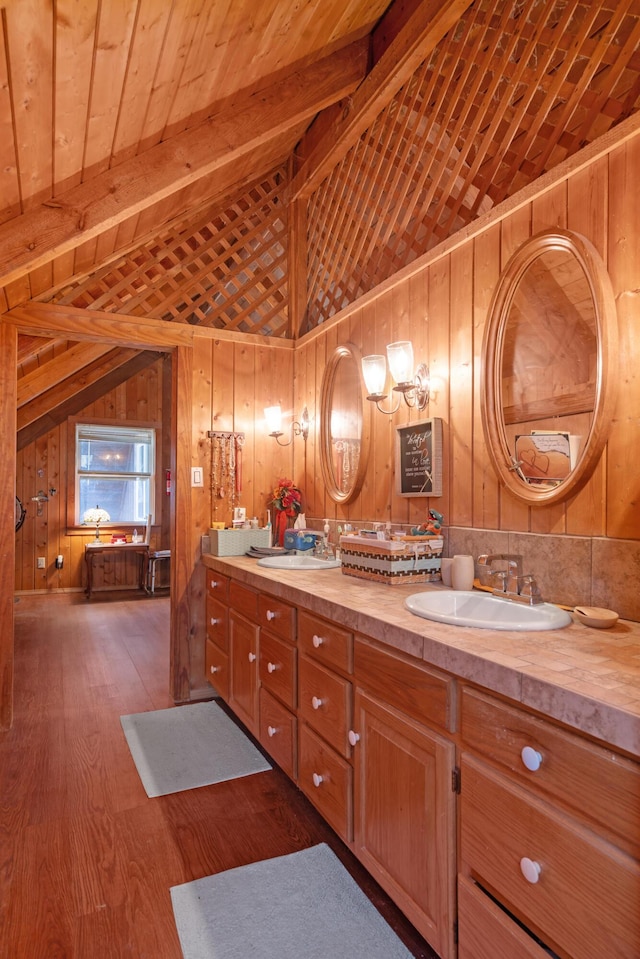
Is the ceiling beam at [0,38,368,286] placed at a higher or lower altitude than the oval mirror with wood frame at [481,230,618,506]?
higher

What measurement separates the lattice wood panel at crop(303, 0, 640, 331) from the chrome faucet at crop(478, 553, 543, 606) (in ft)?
4.05

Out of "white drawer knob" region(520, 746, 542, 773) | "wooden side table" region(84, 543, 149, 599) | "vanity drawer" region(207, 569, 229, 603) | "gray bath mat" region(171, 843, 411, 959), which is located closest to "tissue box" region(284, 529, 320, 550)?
"vanity drawer" region(207, 569, 229, 603)

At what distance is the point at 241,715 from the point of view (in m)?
2.58

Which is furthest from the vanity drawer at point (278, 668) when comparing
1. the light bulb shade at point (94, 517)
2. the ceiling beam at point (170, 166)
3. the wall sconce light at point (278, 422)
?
the light bulb shade at point (94, 517)

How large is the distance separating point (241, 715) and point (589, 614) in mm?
1754

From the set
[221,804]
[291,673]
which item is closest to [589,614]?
[291,673]

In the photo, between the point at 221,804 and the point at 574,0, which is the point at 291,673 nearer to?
the point at 221,804

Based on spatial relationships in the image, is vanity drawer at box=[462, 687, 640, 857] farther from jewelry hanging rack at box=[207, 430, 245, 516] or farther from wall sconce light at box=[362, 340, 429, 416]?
jewelry hanging rack at box=[207, 430, 245, 516]

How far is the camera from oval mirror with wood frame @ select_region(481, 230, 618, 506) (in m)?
1.54

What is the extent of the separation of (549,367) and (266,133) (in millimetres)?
1731

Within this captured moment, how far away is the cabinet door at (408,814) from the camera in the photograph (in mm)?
1239

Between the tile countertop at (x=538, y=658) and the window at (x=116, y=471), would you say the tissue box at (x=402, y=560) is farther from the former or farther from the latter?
the window at (x=116, y=471)

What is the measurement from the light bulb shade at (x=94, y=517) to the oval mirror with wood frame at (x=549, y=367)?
5806 millimetres

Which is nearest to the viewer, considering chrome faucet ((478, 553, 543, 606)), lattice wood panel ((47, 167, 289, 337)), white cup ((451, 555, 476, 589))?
chrome faucet ((478, 553, 543, 606))
